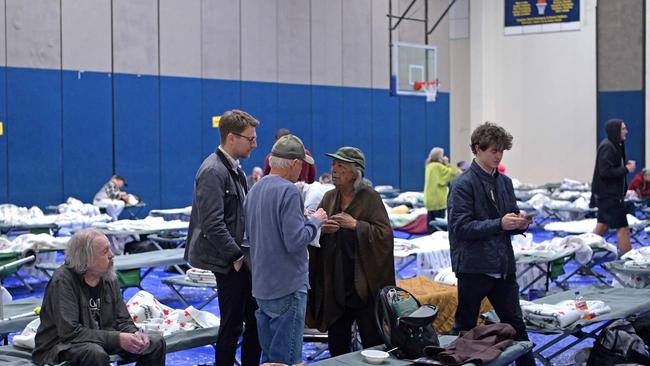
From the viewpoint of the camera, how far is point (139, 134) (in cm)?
1477

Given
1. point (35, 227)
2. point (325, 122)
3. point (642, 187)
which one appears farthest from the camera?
point (325, 122)

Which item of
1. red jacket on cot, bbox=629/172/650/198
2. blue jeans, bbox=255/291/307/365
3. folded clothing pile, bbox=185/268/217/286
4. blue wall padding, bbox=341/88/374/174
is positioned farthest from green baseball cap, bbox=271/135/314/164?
blue wall padding, bbox=341/88/374/174

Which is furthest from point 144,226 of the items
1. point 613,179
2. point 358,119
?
point 358,119

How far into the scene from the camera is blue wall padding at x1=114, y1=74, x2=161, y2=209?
14523 millimetres

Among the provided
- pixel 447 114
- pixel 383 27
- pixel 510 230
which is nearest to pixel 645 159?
pixel 447 114

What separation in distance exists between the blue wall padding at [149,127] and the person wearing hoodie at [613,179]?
8001mm

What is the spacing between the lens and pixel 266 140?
54.6ft

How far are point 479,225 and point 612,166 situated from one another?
441cm

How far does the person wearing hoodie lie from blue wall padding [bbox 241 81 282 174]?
8294 mm

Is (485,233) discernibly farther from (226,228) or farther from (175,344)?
(175,344)

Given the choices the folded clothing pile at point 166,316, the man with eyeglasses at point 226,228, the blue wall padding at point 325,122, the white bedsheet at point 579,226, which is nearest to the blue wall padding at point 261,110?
the blue wall padding at point 325,122

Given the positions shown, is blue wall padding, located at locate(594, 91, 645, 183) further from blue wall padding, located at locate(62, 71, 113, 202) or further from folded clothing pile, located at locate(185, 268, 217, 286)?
folded clothing pile, located at locate(185, 268, 217, 286)

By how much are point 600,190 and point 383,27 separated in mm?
10811

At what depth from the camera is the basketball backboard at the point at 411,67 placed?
1917 cm
